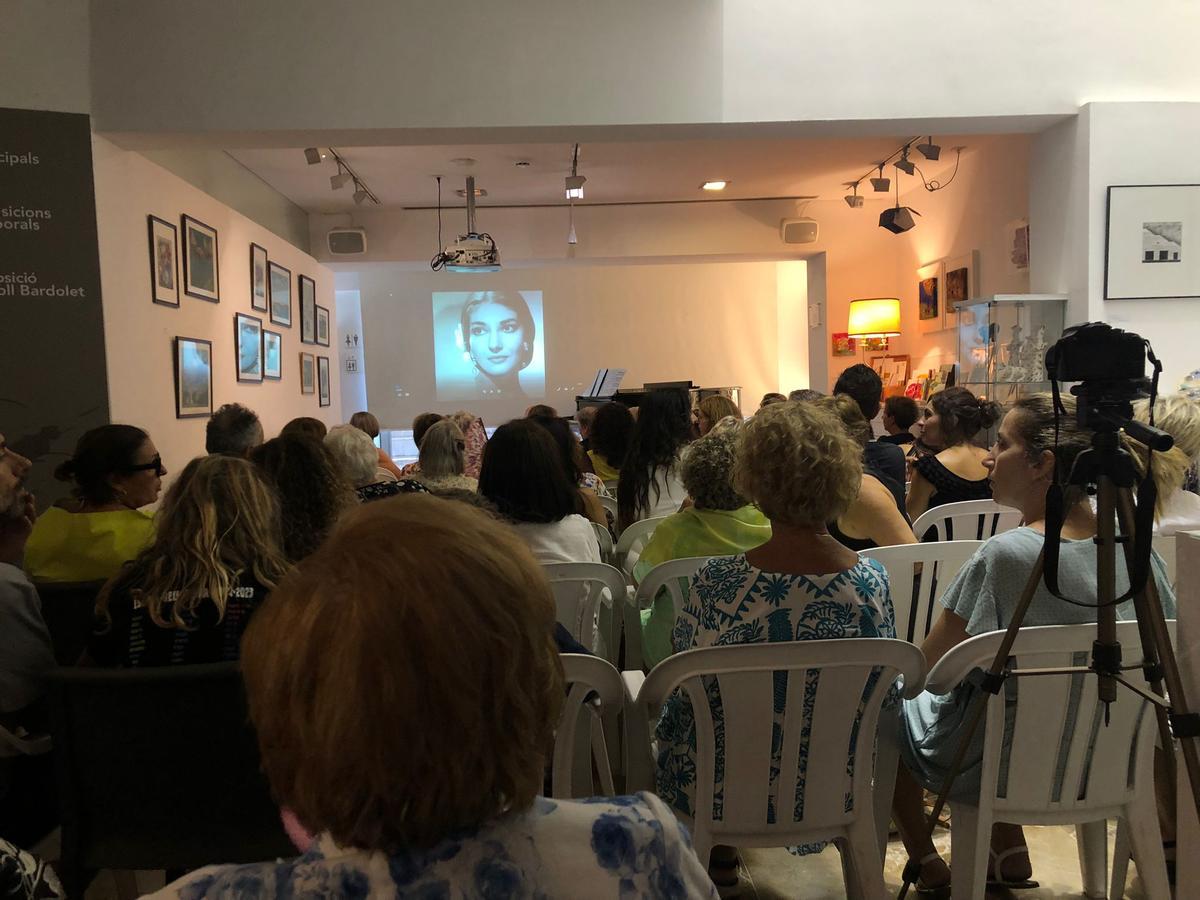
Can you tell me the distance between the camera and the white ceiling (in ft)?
21.5

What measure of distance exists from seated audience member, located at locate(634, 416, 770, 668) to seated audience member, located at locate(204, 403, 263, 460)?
2.37 metres

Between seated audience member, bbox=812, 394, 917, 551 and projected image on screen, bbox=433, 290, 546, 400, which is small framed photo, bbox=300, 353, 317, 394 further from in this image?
seated audience member, bbox=812, 394, 917, 551

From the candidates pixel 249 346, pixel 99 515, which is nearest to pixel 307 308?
pixel 249 346

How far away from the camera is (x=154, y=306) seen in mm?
4906

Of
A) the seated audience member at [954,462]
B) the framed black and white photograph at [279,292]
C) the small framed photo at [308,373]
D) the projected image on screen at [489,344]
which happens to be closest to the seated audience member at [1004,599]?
the seated audience member at [954,462]

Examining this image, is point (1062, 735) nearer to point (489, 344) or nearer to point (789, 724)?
point (789, 724)

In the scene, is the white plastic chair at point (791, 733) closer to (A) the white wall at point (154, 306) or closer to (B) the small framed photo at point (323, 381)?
(A) the white wall at point (154, 306)

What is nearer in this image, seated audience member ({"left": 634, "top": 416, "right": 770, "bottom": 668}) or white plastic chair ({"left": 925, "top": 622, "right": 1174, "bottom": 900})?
white plastic chair ({"left": 925, "top": 622, "right": 1174, "bottom": 900})

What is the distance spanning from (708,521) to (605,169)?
526 cm

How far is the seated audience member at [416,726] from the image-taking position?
719 mm

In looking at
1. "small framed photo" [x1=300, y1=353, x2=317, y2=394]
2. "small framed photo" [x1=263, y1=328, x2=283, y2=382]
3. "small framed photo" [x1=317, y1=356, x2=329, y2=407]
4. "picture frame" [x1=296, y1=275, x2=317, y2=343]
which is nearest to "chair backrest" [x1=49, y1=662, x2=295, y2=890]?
"small framed photo" [x1=263, y1=328, x2=283, y2=382]

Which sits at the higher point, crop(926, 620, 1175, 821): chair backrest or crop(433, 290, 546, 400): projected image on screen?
crop(433, 290, 546, 400): projected image on screen

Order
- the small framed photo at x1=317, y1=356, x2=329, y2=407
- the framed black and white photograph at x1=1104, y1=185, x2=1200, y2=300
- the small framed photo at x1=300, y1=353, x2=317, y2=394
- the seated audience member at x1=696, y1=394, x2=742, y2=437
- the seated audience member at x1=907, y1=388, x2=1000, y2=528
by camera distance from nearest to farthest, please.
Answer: the seated audience member at x1=907, y1=388, x2=1000, y2=528, the seated audience member at x1=696, y1=394, x2=742, y2=437, the framed black and white photograph at x1=1104, y1=185, x2=1200, y2=300, the small framed photo at x1=300, y1=353, x2=317, y2=394, the small framed photo at x1=317, y1=356, x2=329, y2=407

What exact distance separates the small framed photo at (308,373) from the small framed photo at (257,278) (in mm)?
1138
